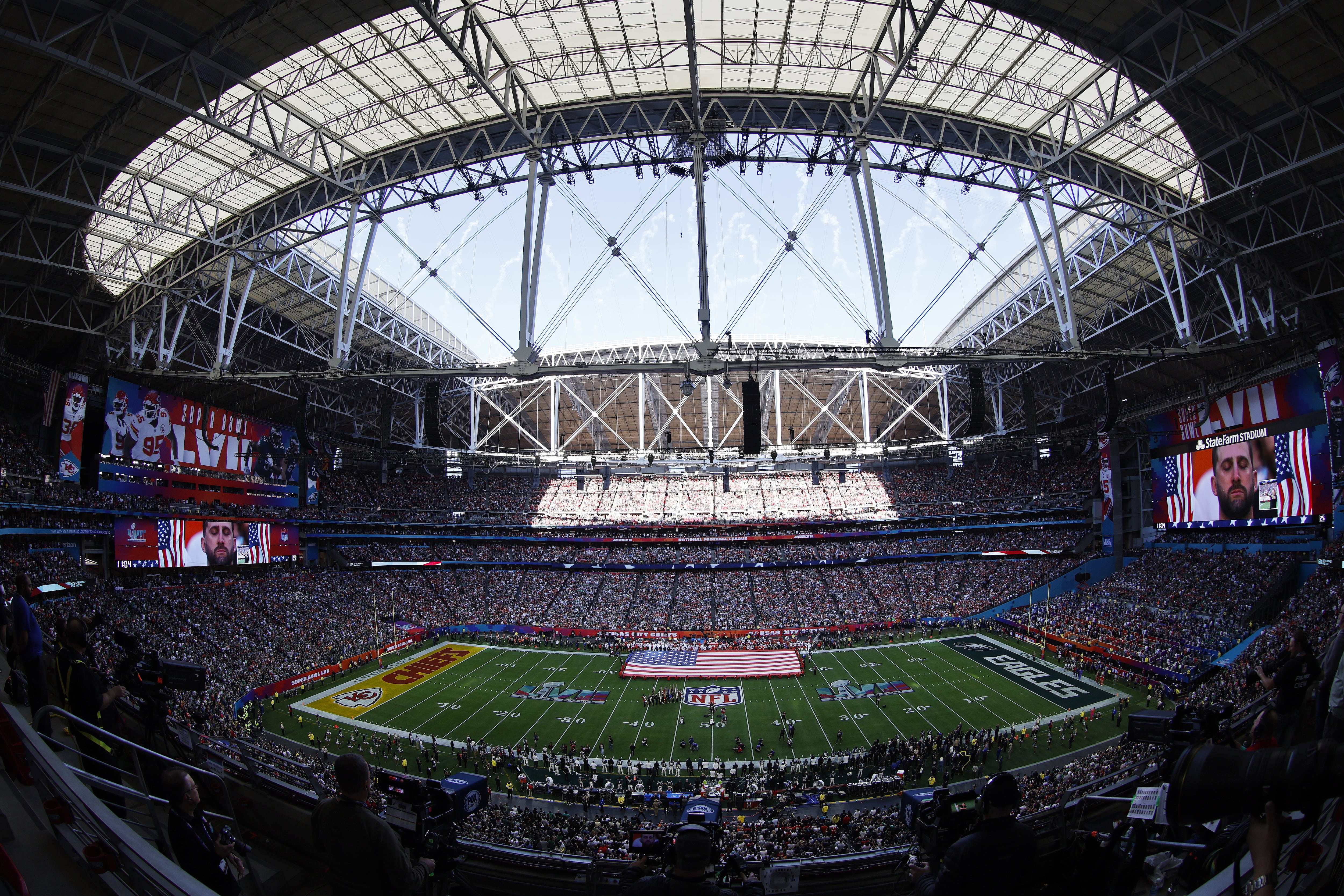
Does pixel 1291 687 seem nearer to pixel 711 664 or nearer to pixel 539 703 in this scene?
pixel 539 703

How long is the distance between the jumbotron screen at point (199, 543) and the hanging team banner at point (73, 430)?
3608 mm

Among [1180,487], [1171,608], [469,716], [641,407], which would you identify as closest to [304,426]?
[469,716]

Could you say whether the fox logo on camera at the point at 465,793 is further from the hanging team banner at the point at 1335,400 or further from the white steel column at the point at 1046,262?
the hanging team banner at the point at 1335,400

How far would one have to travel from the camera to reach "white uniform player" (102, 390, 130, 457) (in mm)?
31641

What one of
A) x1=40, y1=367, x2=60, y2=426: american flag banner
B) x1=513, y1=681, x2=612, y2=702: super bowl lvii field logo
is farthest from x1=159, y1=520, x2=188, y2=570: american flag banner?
x1=513, y1=681, x2=612, y2=702: super bowl lvii field logo

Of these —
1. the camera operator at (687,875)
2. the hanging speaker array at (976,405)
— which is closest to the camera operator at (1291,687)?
the camera operator at (687,875)

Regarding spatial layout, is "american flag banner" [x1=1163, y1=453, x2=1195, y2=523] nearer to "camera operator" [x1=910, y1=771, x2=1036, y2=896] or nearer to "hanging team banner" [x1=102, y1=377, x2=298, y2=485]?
"camera operator" [x1=910, y1=771, x2=1036, y2=896]

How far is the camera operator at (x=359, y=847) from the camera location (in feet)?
10.5

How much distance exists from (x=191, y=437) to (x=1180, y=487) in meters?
56.8

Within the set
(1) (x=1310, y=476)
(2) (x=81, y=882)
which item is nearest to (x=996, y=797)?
(2) (x=81, y=882)

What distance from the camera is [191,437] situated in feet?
119

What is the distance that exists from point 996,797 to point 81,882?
4.43m

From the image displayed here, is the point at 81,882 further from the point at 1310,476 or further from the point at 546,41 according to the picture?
the point at 1310,476

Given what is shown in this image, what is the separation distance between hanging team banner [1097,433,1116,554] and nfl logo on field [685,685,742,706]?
94.9 ft
